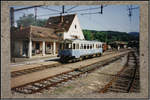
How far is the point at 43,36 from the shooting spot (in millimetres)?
18609

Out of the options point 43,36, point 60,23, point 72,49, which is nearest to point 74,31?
point 60,23

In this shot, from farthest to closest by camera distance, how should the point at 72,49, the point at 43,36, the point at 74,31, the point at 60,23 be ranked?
the point at 74,31, the point at 60,23, the point at 43,36, the point at 72,49

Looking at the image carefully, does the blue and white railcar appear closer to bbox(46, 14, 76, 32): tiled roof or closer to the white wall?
bbox(46, 14, 76, 32): tiled roof

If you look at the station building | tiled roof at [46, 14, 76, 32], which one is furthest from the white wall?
tiled roof at [46, 14, 76, 32]

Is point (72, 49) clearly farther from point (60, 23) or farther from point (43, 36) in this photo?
point (60, 23)

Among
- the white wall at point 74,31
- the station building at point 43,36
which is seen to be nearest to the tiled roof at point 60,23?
the station building at point 43,36

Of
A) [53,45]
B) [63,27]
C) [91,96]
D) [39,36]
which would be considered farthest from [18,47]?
[91,96]

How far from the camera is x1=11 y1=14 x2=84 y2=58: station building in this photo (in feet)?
53.1

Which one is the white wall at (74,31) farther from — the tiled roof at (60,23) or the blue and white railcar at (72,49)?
the blue and white railcar at (72,49)

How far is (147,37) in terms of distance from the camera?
4102 mm

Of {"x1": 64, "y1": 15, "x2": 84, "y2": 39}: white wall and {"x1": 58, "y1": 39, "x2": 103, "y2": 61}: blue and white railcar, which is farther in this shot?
{"x1": 64, "y1": 15, "x2": 84, "y2": 39}: white wall

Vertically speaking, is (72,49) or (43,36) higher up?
(43,36)

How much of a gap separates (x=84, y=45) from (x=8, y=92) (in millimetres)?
11242

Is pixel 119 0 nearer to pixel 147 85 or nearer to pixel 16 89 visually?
pixel 147 85
